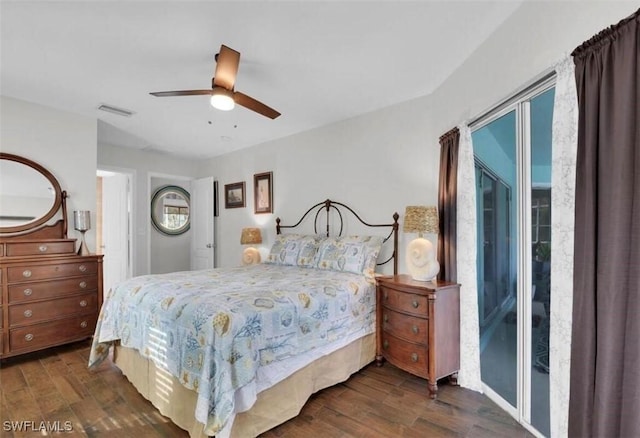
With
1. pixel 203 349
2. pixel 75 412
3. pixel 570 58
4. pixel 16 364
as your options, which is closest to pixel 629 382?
pixel 570 58

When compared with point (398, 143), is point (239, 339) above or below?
below

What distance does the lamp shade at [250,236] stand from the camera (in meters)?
4.44

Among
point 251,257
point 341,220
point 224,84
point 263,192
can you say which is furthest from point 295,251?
point 224,84

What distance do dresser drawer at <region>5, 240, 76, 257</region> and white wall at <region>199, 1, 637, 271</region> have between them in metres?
2.27

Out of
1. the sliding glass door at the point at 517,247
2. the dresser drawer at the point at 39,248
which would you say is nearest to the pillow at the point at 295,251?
the sliding glass door at the point at 517,247

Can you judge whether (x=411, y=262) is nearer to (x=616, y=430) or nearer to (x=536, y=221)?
(x=536, y=221)

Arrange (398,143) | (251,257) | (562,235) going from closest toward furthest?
(562,235) → (398,143) → (251,257)

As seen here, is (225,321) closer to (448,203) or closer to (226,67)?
(226,67)

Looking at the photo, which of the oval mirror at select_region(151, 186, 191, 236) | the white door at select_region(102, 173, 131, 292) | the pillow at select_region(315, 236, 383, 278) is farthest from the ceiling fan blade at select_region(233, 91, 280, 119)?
the oval mirror at select_region(151, 186, 191, 236)

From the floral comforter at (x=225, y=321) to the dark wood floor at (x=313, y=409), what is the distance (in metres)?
0.36

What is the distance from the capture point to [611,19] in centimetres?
128

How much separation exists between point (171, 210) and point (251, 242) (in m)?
2.11

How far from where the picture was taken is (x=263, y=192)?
15.3ft

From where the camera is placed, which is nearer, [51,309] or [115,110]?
[51,309]
